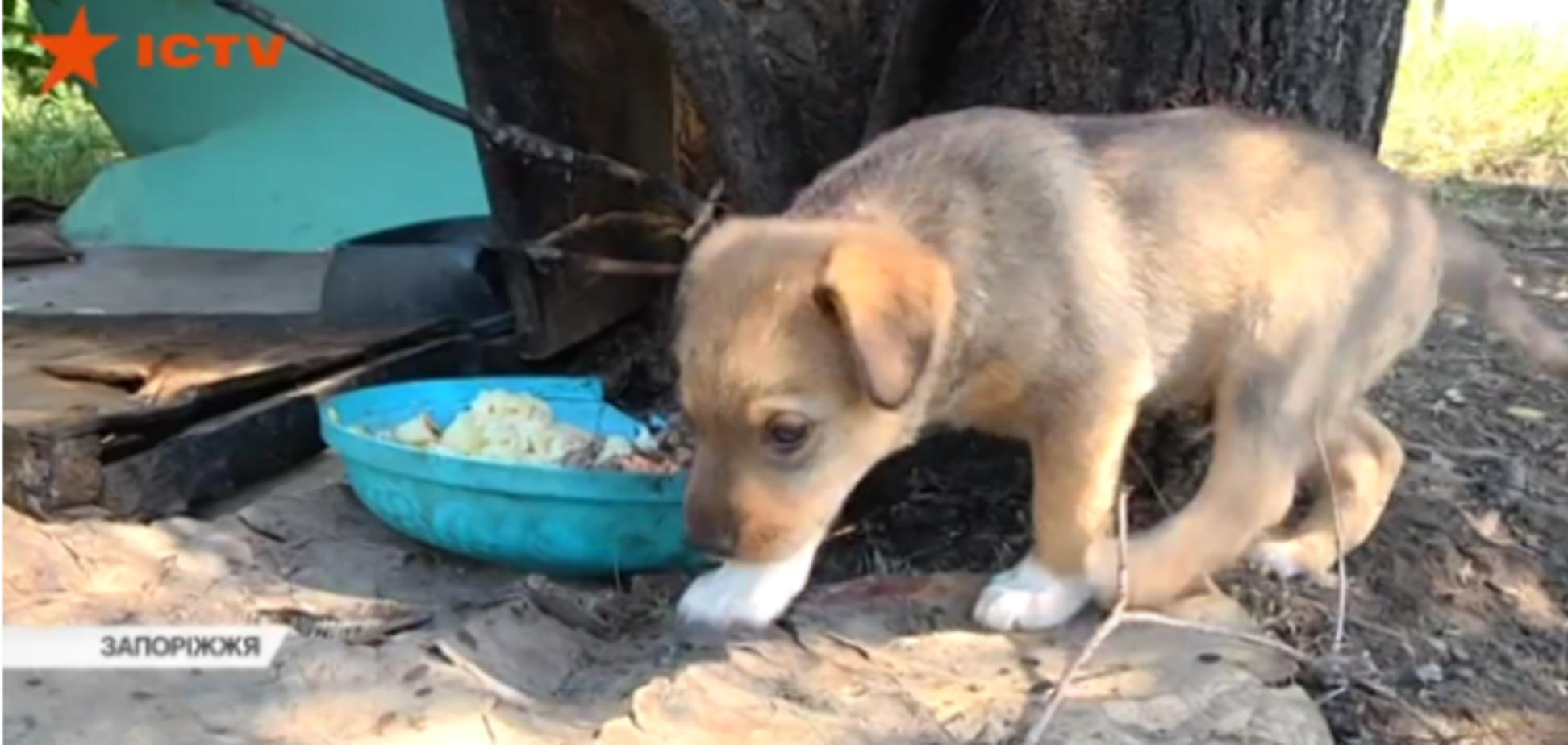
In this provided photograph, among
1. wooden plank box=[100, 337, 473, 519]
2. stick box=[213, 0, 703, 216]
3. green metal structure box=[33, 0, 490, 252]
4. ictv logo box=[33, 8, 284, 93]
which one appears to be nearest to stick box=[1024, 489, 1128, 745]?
stick box=[213, 0, 703, 216]

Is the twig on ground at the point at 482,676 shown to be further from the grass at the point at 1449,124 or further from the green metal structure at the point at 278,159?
the grass at the point at 1449,124

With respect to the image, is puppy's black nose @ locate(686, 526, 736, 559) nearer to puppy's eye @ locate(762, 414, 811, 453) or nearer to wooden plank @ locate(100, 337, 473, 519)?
puppy's eye @ locate(762, 414, 811, 453)

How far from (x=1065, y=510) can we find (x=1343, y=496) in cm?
68

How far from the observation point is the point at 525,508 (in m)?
3.58

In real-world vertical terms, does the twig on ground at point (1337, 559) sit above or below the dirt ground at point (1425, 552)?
above

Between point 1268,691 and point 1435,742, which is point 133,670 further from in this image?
point 1435,742

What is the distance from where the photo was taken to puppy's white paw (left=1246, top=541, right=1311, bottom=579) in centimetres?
351

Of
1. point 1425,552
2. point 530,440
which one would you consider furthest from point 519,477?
point 1425,552

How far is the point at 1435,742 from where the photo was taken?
3.01m

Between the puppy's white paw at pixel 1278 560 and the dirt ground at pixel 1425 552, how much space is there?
0.04m

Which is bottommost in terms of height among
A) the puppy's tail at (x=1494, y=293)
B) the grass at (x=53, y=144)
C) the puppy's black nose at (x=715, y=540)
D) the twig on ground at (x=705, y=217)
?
the grass at (x=53, y=144)

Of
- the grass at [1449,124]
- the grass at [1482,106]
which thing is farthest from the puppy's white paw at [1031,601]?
the grass at [1449,124]

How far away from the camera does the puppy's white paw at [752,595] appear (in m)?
3.19
